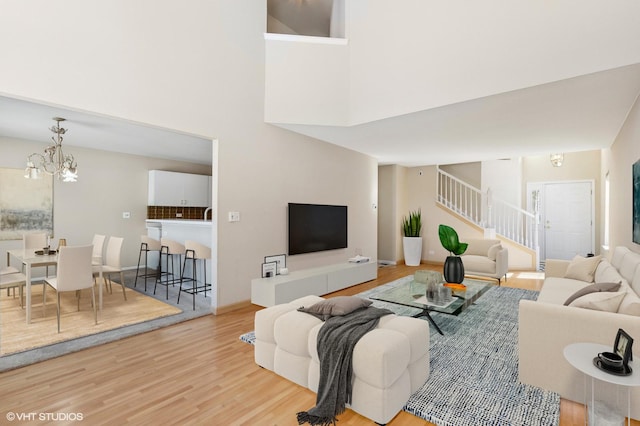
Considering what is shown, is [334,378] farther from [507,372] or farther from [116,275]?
[116,275]

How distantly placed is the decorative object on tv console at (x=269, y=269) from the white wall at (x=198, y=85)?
0.44 feet

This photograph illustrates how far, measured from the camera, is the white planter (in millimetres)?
7477

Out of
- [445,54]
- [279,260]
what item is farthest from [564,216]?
[279,260]

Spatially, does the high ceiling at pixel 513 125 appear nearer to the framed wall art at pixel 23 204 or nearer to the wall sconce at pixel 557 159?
the wall sconce at pixel 557 159

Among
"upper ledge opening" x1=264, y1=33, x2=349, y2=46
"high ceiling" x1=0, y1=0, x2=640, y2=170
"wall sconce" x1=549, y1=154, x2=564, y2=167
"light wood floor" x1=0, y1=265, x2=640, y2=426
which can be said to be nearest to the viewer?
"light wood floor" x1=0, y1=265, x2=640, y2=426

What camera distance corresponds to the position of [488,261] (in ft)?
17.8

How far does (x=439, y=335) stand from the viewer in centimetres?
306

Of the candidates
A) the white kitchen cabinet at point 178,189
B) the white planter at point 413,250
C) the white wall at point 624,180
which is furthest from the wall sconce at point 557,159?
the white kitchen cabinet at point 178,189

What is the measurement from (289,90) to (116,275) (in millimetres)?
4786

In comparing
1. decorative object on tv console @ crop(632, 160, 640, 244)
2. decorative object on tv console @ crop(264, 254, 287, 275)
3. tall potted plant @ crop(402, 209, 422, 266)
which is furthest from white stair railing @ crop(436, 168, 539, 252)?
decorative object on tv console @ crop(264, 254, 287, 275)

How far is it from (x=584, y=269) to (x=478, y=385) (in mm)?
2597

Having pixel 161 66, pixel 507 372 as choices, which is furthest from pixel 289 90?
pixel 507 372

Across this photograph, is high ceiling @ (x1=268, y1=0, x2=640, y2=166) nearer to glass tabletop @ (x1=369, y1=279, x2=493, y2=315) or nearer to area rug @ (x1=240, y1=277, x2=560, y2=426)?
glass tabletop @ (x1=369, y1=279, x2=493, y2=315)

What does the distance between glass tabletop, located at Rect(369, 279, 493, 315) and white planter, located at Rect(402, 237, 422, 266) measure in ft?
11.7
